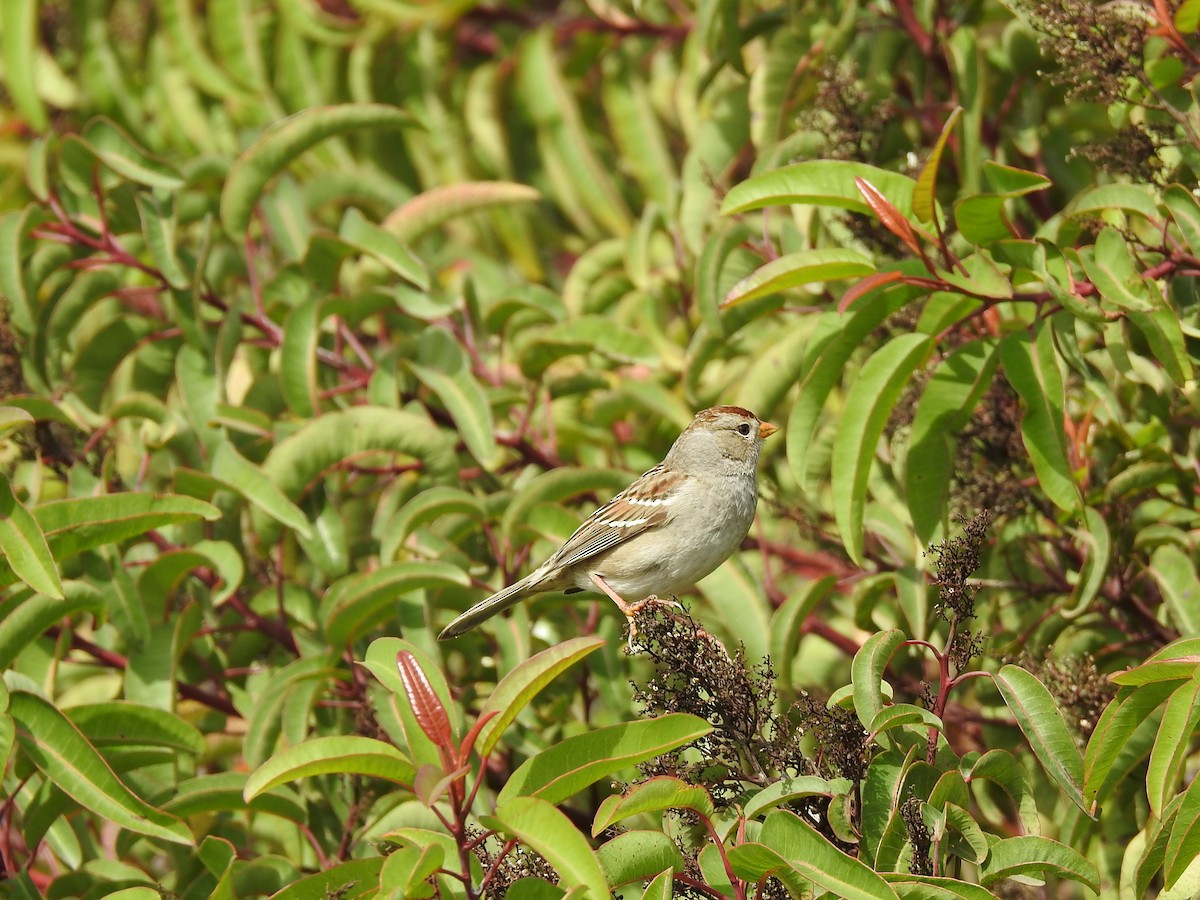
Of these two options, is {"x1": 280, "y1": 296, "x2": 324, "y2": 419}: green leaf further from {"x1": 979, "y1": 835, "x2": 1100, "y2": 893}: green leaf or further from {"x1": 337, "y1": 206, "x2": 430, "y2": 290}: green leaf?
{"x1": 979, "y1": 835, "x2": 1100, "y2": 893}: green leaf

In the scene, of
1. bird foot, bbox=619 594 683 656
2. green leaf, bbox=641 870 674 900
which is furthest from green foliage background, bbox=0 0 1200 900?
bird foot, bbox=619 594 683 656

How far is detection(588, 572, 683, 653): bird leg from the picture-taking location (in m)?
3.63

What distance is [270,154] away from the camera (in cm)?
492

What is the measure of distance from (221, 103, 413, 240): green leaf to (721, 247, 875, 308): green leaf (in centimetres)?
203

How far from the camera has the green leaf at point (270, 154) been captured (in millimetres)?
4895

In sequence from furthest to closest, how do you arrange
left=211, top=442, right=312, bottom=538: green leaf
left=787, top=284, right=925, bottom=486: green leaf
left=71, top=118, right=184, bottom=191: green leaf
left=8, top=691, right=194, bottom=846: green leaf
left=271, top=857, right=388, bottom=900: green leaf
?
left=71, top=118, right=184, bottom=191: green leaf → left=211, top=442, right=312, bottom=538: green leaf → left=787, top=284, right=925, bottom=486: green leaf → left=8, top=691, right=194, bottom=846: green leaf → left=271, top=857, right=388, bottom=900: green leaf

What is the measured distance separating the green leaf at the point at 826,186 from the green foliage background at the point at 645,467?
11 millimetres

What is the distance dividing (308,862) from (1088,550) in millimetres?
2618

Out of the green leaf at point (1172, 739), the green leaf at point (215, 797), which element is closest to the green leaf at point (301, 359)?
the green leaf at point (215, 797)

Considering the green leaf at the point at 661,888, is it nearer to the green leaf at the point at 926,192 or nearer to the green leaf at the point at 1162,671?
the green leaf at the point at 1162,671

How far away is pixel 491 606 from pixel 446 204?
188 centimetres

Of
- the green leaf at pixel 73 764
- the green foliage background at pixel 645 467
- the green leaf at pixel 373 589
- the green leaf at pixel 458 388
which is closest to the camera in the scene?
the green foliage background at pixel 645 467

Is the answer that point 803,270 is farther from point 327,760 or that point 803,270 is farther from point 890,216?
point 327,760

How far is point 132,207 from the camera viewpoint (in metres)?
5.14
